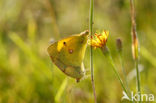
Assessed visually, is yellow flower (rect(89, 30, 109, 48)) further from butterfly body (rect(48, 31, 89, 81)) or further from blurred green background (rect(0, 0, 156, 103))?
blurred green background (rect(0, 0, 156, 103))

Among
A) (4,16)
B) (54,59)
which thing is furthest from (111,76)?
(4,16)

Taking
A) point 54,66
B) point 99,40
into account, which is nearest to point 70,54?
point 99,40

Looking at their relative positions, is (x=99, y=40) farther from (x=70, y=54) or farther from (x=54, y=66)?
(x=54, y=66)

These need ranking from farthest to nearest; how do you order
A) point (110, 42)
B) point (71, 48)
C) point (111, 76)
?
point (110, 42) < point (111, 76) < point (71, 48)

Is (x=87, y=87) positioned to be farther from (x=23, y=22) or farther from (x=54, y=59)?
(x=23, y=22)

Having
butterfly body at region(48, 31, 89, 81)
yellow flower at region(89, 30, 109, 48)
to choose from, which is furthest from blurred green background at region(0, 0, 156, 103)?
yellow flower at region(89, 30, 109, 48)

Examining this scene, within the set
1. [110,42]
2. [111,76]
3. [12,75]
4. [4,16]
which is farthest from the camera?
[4,16]
